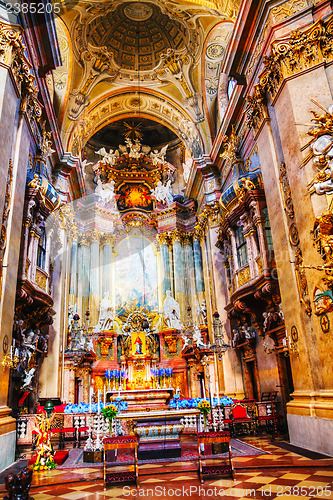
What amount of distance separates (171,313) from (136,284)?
10.6 ft

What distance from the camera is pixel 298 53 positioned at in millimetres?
8570

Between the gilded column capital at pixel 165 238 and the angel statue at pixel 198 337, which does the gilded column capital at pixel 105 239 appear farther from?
the angel statue at pixel 198 337

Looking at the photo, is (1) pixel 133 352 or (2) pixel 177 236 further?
(2) pixel 177 236

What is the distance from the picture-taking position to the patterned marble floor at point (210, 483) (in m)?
4.69

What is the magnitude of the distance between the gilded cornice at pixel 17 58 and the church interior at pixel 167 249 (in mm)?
67

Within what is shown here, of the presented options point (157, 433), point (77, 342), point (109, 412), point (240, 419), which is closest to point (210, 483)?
point (157, 433)

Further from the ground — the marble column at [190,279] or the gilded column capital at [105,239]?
the gilded column capital at [105,239]

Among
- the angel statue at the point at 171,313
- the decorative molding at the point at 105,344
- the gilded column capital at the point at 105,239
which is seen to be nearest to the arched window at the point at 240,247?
the angel statue at the point at 171,313

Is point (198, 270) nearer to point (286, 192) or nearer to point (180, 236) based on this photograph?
point (180, 236)

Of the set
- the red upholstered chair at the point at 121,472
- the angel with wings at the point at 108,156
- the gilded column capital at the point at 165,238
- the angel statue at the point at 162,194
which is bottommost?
the red upholstered chair at the point at 121,472

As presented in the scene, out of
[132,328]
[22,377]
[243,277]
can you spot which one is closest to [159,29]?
[243,277]

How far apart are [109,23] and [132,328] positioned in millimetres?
14362

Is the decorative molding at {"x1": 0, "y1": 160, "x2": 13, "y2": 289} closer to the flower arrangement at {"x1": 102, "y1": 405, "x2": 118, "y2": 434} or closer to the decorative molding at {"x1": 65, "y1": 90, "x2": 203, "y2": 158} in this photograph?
the flower arrangement at {"x1": 102, "y1": 405, "x2": 118, "y2": 434}

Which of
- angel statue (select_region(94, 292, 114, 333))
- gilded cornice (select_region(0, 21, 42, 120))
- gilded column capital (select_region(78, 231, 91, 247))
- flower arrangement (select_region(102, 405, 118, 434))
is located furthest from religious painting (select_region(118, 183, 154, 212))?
flower arrangement (select_region(102, 405, 118, 434))
